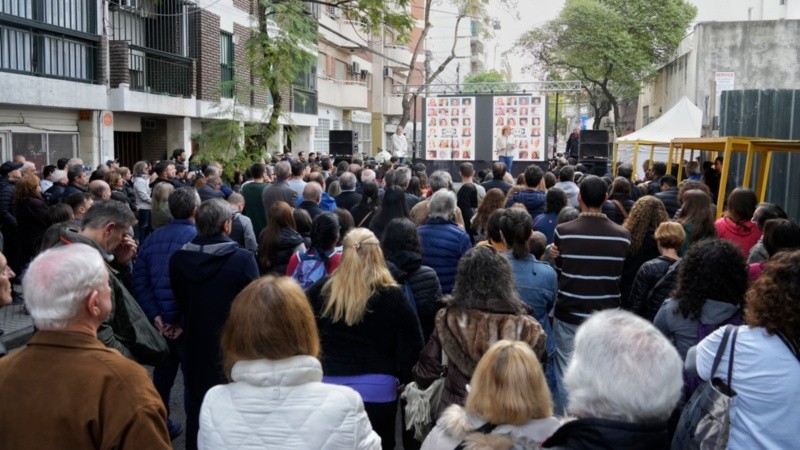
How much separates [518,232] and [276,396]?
2.99m

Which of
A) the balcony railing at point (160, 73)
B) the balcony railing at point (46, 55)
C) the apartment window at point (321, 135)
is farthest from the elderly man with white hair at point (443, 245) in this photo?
the apartment window at point (321, 135)

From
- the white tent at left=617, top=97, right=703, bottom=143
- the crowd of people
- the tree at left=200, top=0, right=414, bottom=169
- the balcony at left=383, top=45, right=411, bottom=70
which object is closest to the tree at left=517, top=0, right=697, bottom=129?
the balcony at left=383, top=45, right=411, bottom=70

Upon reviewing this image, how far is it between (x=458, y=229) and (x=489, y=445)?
385cm

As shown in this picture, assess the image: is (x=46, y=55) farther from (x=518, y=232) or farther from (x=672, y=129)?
(x=672, y=129)

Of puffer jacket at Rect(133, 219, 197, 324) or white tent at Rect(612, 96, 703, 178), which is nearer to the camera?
puffer jacket at Rect(133, 219, 197, 324)

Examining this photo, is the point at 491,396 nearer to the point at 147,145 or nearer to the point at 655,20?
the point at 147,145

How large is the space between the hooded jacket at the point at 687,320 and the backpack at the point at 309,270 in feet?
7.40

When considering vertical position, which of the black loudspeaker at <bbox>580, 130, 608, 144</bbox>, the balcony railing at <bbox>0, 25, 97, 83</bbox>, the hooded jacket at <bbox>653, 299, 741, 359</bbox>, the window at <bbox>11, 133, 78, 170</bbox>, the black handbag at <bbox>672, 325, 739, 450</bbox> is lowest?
the black handbag at <bbox>672, 325, 739, 450</bbox>

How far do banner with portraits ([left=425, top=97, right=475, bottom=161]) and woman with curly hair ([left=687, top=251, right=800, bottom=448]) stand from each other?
20.2 metres

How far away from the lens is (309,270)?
5.66 metres

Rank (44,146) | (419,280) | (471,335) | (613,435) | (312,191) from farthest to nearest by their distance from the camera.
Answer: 1. (44,146)
2. (312,191)
3. (419,280)
4. (471,335)
5. (613,435)

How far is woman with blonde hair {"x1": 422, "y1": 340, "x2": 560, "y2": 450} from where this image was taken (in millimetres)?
2928

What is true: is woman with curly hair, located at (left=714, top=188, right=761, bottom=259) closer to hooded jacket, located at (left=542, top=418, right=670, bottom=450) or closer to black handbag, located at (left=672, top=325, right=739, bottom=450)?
black handbag, located at (left=672, top=325, right=739, bottom=450)

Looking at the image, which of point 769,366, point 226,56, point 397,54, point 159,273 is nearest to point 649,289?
point 769,366
